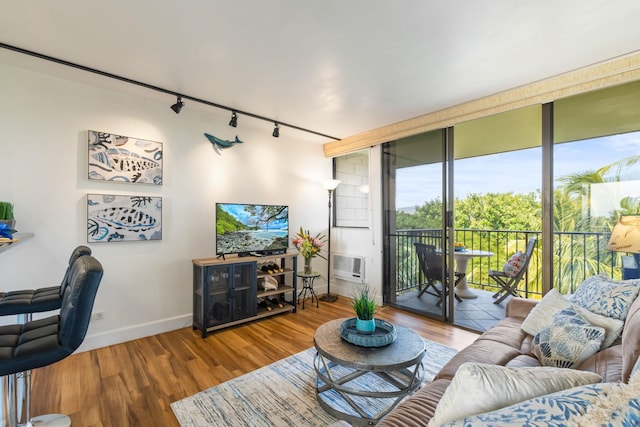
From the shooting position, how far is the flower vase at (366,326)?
6.58ft

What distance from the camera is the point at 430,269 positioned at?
3.64 m

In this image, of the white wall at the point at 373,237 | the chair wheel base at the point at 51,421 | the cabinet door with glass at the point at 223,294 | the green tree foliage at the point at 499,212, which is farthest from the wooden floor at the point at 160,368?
the green tree foliage at the point at 499,212

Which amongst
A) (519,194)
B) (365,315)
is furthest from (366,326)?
(519,194)

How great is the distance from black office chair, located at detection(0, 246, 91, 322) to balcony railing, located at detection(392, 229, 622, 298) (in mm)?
3456

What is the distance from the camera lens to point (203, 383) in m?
2.17

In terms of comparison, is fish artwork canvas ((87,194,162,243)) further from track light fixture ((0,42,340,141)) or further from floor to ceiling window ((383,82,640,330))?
floor to ceiling window ((383,82,640,330))

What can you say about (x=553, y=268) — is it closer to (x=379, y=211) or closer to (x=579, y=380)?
(x=379, y=211)

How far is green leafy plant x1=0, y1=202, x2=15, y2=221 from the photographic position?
84.4 inches

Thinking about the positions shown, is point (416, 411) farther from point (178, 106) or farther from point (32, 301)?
point (178, 106)

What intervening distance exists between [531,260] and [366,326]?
3568mm

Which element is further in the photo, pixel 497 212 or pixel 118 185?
pixel 497 212

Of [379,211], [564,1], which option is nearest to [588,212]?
[564,1]

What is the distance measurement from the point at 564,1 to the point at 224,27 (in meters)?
2.06

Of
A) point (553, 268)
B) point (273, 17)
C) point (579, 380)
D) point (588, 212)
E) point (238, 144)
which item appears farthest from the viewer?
point (238, 144)
